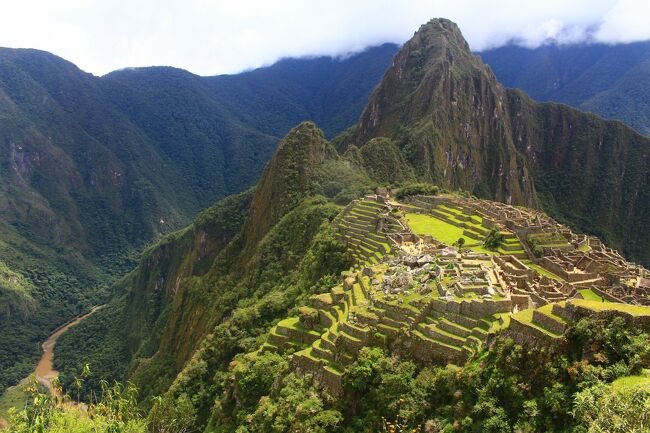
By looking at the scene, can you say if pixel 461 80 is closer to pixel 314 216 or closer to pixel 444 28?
pixel 444 28

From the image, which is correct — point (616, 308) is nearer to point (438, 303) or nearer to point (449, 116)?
point (438, 303)

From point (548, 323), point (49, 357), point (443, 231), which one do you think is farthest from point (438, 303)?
point (49, 357)

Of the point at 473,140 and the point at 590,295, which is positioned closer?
the point at 590,295

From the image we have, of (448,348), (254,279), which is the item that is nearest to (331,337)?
(448,348)

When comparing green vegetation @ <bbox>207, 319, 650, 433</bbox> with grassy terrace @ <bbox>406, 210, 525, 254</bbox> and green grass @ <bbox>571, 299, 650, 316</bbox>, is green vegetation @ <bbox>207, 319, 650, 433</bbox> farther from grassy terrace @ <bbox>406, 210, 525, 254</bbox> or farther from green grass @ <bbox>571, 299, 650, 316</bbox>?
grassy terrace @ <bbox>406, 210, 525, 254</bbox>

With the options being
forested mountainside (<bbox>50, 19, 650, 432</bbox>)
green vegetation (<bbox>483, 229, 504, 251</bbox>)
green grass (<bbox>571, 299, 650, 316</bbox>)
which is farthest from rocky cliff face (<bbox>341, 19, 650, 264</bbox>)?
green grass (<bbox>571, 299, 650, 316</bbox>)

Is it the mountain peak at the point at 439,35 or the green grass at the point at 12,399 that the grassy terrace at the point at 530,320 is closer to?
the green grass at the point at 12,399
